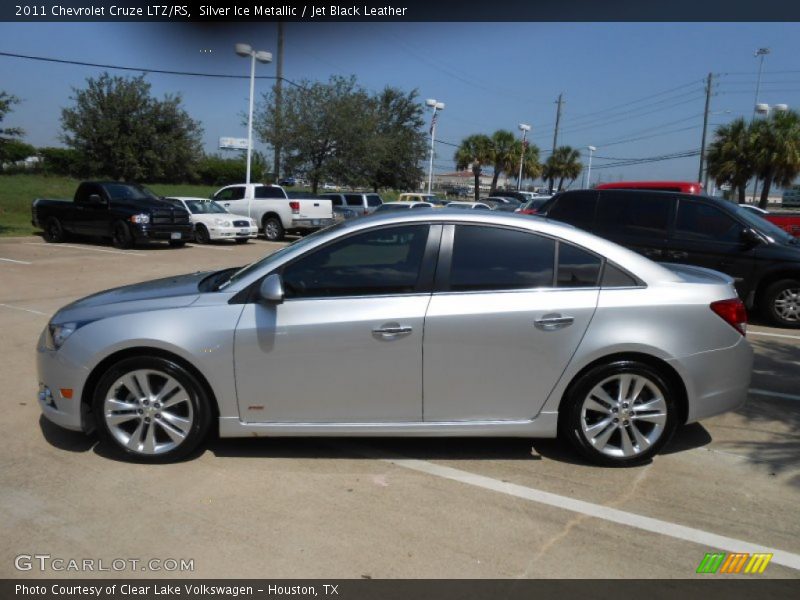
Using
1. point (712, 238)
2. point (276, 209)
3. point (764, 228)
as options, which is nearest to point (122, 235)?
point (276, 209)

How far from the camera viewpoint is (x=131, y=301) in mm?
4215

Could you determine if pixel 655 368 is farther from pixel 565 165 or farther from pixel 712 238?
pixel 565 165

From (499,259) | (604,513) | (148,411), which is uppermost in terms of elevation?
(499,259)

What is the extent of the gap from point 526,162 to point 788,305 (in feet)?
175

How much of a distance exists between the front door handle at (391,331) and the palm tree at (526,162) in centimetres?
5527

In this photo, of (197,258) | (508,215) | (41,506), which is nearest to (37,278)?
(197,258)

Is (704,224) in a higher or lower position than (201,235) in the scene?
higher

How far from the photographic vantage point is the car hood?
13.4 feet

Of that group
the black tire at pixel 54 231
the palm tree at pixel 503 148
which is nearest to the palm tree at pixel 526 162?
the palm tree at pixel 503 148

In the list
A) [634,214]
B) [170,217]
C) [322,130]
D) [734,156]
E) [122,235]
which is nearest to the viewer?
[634,214]

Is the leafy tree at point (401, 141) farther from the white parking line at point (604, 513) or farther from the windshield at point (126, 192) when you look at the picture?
the white parking line at point (604, 513)

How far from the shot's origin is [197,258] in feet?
53.0

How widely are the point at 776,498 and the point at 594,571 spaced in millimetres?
1529

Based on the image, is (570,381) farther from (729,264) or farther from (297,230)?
(297,230)
